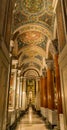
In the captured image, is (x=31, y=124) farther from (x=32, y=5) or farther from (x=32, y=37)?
(x=32, y=5)

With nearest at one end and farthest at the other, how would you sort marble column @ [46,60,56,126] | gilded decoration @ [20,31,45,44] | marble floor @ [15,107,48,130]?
1. marble floor @ [15,107,48,130]
2. marble column @ [46,60,56,126]
3. gilded decoration @ [20,31,45,44]

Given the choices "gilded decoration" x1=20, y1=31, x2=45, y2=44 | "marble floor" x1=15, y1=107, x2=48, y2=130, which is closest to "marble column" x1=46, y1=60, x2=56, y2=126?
"marble floor" x1=15, y1=107, x2=48, y2=130

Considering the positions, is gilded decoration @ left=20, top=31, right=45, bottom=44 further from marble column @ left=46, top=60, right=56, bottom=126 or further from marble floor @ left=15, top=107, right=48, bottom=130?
marble floor @ left=15, top=107, right=48, bottom=130

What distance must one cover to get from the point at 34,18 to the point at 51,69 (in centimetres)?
437

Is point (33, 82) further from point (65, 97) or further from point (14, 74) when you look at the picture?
point (65, 97)

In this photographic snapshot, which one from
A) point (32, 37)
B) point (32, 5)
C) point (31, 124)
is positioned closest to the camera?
point (32, 5)

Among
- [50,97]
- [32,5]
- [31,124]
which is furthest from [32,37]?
[31,124]

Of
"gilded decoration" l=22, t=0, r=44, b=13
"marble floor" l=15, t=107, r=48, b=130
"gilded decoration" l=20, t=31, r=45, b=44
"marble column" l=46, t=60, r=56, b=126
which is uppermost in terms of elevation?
"gilded decoration" l=22, t=0, r=44, b=13

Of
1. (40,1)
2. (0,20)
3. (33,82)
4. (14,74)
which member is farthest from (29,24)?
(33,82)

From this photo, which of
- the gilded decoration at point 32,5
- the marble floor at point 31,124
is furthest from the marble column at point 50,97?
the gilded decoration at point 32,5

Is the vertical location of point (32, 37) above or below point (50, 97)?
above

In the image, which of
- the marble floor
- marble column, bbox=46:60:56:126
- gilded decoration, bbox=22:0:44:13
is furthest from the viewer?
marble column, bbox=46:60:56:126

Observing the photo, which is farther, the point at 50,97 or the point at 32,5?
the point at 50,97

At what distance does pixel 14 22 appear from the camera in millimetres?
7855
